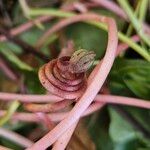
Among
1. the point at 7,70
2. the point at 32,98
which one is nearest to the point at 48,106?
the point at 32,98

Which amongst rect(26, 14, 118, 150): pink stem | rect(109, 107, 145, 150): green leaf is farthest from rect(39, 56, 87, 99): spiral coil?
rect(109, 107, 145, 150): green leaf

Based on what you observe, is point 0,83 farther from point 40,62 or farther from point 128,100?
point 128,100

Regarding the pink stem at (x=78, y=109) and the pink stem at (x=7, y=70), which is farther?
the pink stem at (x=7, y=70)

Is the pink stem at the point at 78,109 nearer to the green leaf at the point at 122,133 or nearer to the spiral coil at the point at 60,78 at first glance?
the spiral coil at the point at 60,78

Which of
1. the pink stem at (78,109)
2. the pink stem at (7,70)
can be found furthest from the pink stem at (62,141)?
the pink stem at (7,70)

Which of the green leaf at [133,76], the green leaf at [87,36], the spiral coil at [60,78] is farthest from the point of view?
the green leaf at [87,36]

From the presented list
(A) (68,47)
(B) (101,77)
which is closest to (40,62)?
(A) (68,47)

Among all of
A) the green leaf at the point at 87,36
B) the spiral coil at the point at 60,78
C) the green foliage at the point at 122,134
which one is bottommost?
the green foliage at the point at 122,134

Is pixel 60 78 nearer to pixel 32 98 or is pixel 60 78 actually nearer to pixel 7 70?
pixel 32 98
